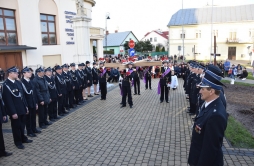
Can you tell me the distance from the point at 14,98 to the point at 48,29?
14780 millimetres

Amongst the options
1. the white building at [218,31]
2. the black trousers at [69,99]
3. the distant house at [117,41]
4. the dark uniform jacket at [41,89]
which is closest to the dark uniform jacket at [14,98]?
the dark uniform jacket at [41,89]

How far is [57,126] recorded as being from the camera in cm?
780

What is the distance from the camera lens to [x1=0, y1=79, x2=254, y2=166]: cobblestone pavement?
518 centimetres

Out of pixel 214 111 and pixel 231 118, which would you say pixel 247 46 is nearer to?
pixel 231 118

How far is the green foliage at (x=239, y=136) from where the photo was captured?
5891mm

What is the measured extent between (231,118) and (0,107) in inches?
304

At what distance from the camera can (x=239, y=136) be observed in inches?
251

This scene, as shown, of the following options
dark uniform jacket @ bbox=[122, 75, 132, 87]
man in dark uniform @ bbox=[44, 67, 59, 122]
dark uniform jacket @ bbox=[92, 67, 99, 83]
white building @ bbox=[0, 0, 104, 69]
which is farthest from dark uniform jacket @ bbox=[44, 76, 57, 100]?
white building @ bbox=[0, 0, 104, 69]

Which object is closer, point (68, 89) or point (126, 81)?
point (68, 89)

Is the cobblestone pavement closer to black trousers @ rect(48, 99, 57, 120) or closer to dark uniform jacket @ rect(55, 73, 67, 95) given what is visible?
black trousers @ rect(48, 99, 57, 120)

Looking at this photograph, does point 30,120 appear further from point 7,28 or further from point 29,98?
point 7,28

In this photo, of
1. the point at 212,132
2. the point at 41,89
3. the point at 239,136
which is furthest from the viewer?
the point at 41,89

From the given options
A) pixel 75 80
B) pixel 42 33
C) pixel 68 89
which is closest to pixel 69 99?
pixel 68 89

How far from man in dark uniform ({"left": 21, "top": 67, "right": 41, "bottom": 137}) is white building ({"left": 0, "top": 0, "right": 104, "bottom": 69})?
7.38 m
